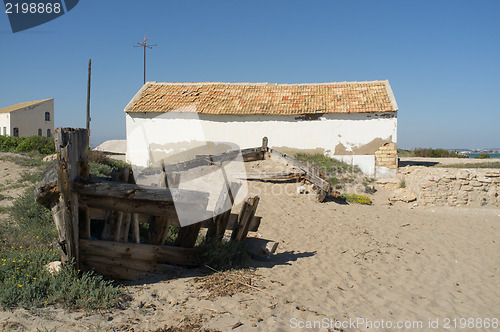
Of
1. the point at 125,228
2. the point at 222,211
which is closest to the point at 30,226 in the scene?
the point at 125,228

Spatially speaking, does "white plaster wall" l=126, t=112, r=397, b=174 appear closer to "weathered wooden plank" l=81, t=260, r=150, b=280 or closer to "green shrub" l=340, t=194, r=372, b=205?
"green shrub" l=340, t=194, r=372, b=205

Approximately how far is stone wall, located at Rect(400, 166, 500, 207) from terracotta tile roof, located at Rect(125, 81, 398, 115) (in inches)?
211

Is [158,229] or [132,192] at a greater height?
[132,192]

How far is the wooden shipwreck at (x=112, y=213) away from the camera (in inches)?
157

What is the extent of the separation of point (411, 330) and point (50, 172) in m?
4.61

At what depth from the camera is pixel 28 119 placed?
3728cm

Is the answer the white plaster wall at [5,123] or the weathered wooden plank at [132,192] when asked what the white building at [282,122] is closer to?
the weathered wooden plank at [132,192]

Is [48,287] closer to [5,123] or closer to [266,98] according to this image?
[266,98]

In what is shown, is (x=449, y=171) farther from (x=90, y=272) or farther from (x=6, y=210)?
(x=6, y=210)

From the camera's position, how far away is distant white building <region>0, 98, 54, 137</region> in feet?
117

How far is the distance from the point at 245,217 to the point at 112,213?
→ 1.92 m

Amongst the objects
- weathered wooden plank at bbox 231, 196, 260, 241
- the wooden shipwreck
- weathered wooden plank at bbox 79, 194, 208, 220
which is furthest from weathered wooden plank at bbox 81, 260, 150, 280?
weathered wooden plank at bbox 231, 196, 260, 241

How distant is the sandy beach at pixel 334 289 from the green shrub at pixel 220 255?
267 millimetres

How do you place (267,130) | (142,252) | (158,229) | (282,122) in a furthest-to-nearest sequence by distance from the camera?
(267,130) < (282,122) < (158,229) < (142,252)
